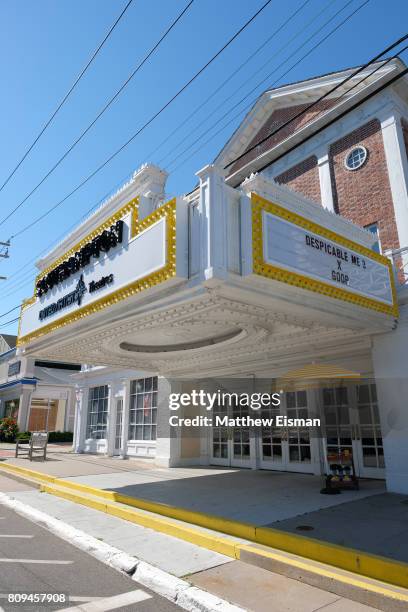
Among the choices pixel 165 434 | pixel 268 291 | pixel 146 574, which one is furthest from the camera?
pixel 165 434

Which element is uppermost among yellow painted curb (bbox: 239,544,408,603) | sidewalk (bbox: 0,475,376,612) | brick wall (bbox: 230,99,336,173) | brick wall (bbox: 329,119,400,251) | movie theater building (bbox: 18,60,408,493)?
brick wall (bbox: 230,99,336,173)

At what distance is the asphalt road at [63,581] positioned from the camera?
4426mm

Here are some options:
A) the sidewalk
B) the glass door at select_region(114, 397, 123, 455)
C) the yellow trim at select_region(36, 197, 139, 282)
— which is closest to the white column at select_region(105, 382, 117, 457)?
the glass door at select_region(114, 397, 123, 455)

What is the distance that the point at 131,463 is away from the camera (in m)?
16.7

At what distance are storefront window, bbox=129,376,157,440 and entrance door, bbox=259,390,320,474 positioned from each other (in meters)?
4.88

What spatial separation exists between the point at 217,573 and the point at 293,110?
55.2 ft

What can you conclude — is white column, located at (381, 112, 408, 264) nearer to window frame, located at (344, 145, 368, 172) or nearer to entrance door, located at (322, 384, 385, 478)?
window frame, located at (344, 145, 368, 172)

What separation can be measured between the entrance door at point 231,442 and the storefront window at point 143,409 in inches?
100

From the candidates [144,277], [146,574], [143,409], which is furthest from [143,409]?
[146,574]

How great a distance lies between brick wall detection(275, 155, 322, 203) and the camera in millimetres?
15703

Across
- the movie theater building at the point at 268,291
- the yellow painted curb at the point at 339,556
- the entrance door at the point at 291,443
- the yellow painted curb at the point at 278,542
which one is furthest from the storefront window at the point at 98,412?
the yellow painted curb at the point at 339,556

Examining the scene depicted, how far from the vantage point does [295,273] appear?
24.1ft

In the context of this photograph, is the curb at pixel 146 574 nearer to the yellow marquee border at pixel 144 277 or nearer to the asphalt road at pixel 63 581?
the asphalt road at pixel 63 581

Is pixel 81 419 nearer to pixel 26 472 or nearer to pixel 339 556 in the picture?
pixel 26 472
